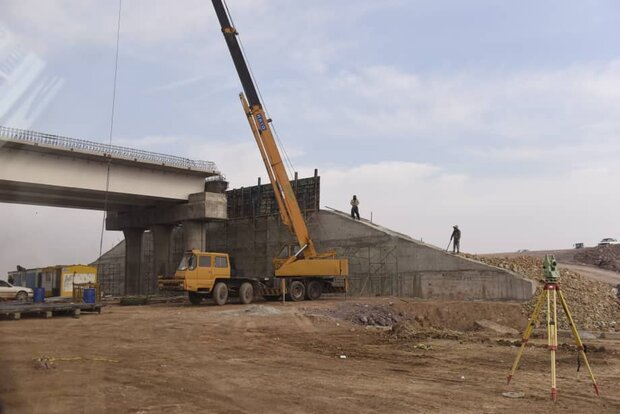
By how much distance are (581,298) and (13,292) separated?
31.6 m

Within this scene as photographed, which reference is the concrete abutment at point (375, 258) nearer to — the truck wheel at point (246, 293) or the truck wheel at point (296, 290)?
the truck wheel at point (296, 290)

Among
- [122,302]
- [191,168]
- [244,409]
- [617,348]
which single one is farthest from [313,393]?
[191,168]

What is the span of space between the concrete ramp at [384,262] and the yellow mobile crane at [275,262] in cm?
467

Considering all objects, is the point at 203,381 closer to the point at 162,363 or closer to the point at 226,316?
the point at 162,363

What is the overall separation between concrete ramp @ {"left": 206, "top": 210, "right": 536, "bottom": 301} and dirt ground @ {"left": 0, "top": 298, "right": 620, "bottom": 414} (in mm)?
10172

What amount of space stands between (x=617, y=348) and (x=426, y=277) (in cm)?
1561

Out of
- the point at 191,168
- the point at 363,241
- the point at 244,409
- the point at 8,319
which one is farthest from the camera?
the point at 191,168

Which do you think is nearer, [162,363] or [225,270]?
[162,363]

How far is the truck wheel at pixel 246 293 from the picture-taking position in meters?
27.0

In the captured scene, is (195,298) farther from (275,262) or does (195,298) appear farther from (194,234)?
(194,234)

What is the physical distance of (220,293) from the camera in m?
26.3

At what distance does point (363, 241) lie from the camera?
3428cm

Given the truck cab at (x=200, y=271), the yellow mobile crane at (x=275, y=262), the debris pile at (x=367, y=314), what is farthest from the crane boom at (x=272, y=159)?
the debris pile at (x=367, y=314)

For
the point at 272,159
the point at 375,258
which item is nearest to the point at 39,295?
the point at 272,159
